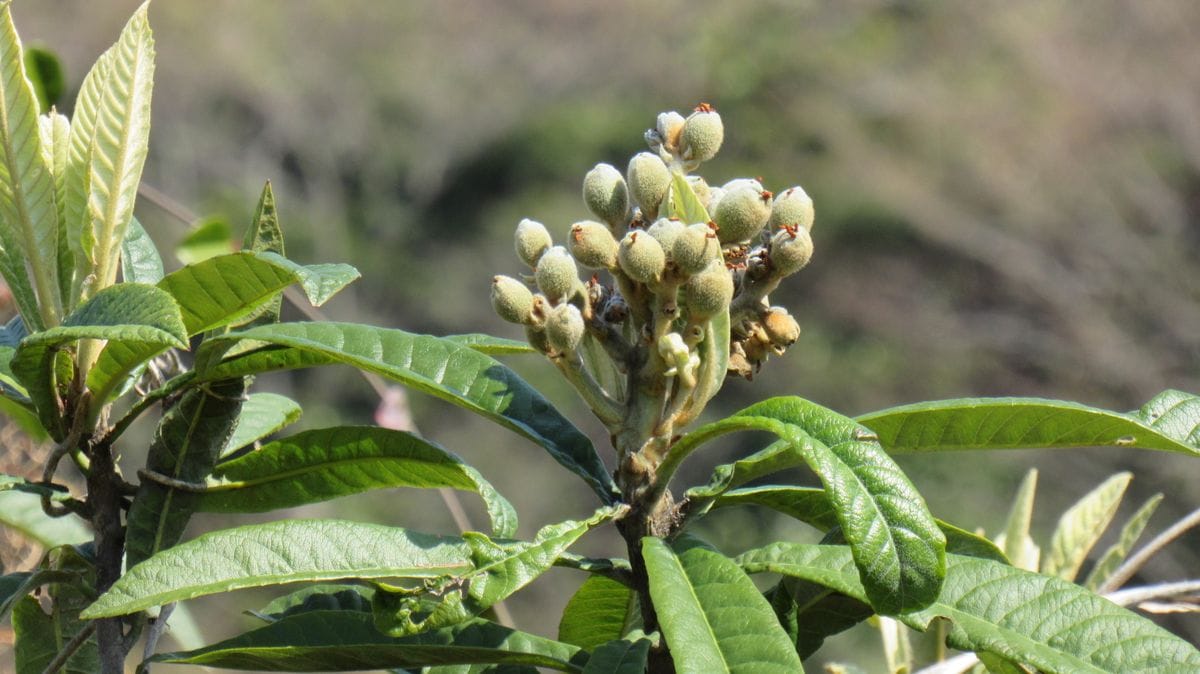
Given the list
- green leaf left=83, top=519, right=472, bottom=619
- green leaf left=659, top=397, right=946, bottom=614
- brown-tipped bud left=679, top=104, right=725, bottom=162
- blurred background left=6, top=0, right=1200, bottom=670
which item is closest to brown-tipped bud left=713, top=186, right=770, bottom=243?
brown-tipped bud left=679, top=104, right=725, bottom=162

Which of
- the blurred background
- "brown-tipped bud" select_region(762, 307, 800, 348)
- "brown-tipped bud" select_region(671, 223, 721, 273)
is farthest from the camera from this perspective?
the blurred background

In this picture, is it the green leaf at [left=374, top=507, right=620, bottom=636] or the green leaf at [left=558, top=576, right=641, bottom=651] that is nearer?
the green leaf at [left=374, top=507, right=620, bottom=636]

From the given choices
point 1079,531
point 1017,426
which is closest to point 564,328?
point 1017,426

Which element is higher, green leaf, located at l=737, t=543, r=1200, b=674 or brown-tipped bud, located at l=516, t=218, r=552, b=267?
brown-tipped bud, located at l=516, t=218, r=552, b=267

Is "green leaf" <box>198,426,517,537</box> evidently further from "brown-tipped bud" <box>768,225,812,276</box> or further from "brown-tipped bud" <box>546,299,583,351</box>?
"brown-tipped bud" <box>768,225,812,276</box>

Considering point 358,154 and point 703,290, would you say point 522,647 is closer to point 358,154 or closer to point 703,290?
point 703,290

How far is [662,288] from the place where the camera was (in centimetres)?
96

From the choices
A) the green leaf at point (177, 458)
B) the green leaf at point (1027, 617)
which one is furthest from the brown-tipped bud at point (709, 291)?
the green leaf at point (177, 458)

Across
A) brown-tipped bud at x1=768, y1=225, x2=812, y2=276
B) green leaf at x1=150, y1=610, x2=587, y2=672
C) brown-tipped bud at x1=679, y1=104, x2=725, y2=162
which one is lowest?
green leaf at x1=150, y1=610, x2=587, y2=672

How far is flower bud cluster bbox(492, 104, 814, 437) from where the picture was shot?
0.95 metres

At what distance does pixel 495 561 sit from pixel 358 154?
65.4 ft

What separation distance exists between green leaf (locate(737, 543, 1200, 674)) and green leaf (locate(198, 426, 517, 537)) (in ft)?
0.88

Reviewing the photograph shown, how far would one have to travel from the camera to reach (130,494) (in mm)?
1125

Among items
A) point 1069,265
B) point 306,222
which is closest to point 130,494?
point 1069,265
